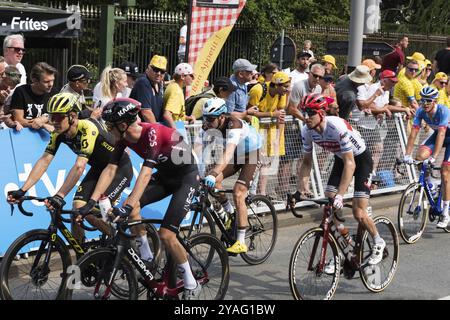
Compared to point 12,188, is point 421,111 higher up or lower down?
higher up

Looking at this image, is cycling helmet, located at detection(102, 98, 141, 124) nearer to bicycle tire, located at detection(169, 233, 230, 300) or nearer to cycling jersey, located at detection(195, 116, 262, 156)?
bicycle tire, located at detection(169, 233, 230, 300)

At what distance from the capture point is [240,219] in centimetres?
803

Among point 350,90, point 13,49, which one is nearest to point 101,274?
point 13,49

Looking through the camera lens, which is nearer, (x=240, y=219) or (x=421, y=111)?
(x=240, y=219)

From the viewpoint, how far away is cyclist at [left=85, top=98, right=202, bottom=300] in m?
6.00

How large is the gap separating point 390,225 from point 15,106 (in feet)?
13.9

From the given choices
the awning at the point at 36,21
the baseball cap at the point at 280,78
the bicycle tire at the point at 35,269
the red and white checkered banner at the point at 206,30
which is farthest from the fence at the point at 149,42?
the bicycle tire at the point at 35,269

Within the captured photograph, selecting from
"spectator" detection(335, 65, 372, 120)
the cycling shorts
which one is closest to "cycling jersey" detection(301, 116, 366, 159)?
the cycling shorts

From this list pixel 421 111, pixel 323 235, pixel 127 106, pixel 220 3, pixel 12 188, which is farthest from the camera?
pixel 220 3

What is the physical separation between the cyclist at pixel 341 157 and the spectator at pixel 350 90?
11.1ft

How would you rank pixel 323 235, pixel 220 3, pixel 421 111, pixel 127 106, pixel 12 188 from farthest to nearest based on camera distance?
1. pixel 220 3
2. pixel 421 111
3. pixel 12 188
4. pixel 323 235
5. pixel 127 106

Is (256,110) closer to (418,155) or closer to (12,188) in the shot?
(418,155)
